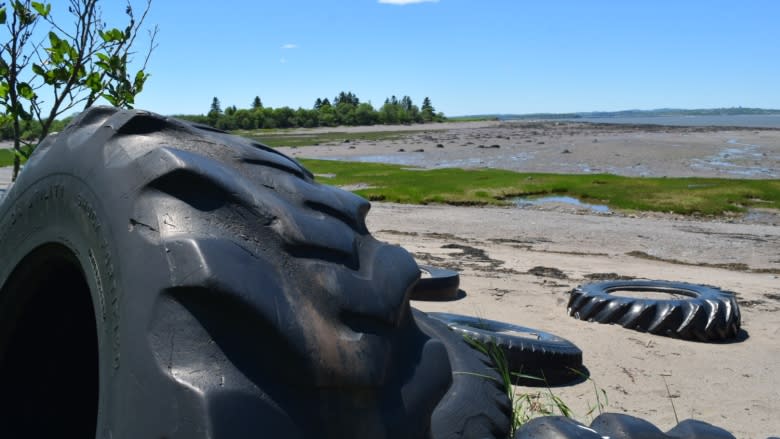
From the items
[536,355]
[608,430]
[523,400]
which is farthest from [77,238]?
[536,355]

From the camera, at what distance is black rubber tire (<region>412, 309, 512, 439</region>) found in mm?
2523

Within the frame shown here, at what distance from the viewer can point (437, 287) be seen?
7172 mm

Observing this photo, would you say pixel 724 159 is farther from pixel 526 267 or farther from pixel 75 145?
pixel 75 145

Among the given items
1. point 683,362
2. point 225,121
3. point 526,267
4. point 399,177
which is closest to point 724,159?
point 399,177

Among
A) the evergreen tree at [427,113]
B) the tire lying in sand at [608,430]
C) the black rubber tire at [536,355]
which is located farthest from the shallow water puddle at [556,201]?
the evergreen tree at [427,113]

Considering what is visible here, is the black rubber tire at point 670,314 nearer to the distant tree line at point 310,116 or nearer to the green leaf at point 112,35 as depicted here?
the green leaf at point 112,35

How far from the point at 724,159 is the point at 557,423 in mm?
38974

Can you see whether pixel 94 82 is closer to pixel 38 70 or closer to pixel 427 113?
pixel 38 70

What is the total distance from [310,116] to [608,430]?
120 metres

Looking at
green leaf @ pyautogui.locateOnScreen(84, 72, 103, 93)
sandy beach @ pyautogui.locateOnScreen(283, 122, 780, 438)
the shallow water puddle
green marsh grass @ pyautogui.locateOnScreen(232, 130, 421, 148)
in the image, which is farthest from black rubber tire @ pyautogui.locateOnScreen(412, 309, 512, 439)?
green marsh grass @ pyautogui.locateOnScreen(232, 130, 421, 148)

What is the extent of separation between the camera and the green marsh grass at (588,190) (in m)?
17.7

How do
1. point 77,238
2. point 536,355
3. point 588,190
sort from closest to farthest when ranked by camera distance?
point 77,238
point 536,355
point 588,190

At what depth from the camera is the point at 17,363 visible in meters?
2.33

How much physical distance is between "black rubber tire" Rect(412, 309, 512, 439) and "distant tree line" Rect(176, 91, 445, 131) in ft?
325
